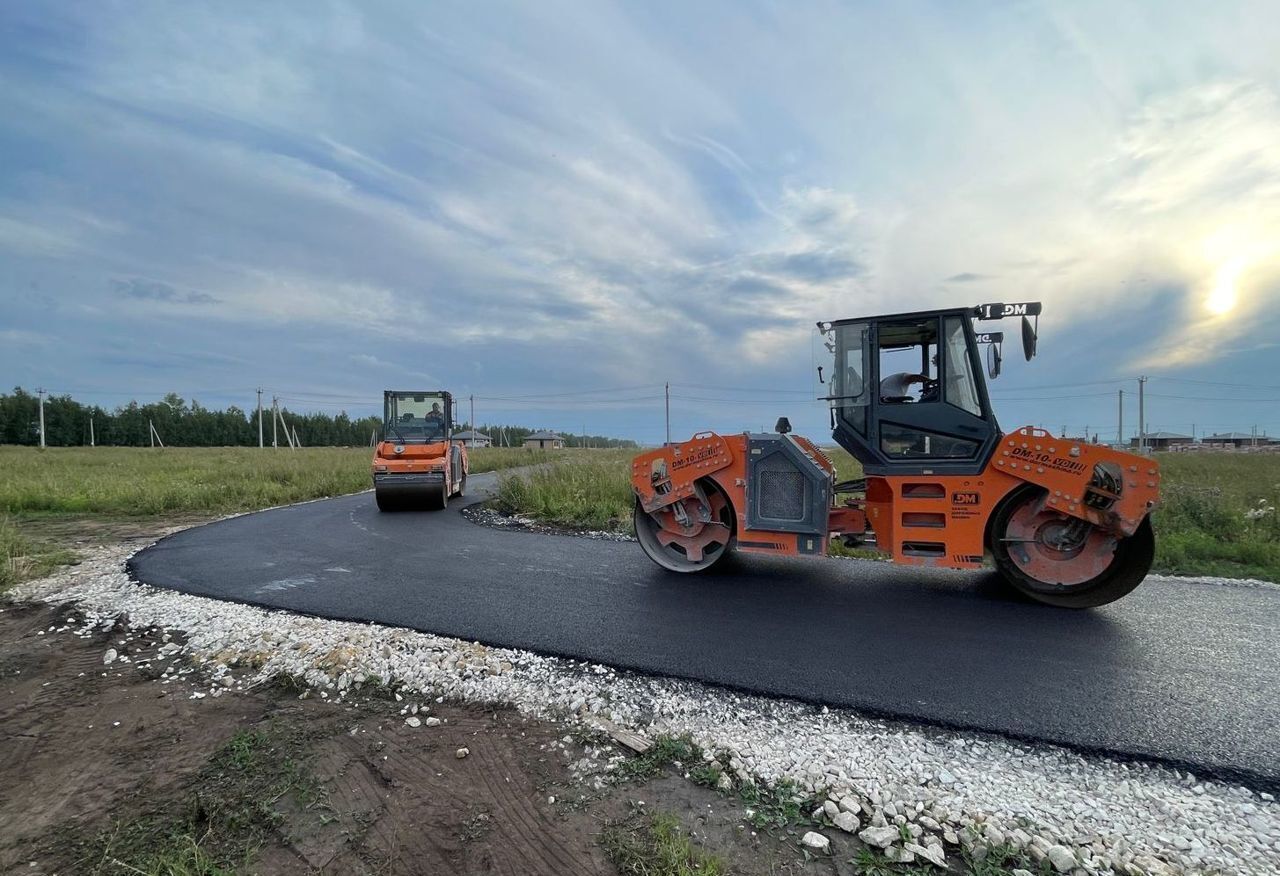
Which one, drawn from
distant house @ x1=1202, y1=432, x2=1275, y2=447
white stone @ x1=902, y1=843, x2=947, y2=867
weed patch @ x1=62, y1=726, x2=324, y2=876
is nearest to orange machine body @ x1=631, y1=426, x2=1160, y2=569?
white stone @ x1=902, y1=843, x2=947, y2=867

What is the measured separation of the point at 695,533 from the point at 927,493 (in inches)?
86.9

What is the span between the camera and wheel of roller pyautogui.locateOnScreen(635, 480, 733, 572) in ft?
20.2

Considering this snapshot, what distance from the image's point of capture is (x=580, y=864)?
2.15 m

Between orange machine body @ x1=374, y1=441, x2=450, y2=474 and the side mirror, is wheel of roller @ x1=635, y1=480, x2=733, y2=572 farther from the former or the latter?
orange machine body @ x1=374, y1=441, x2=450, y2=474

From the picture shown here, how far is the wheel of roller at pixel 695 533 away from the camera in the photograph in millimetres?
6172

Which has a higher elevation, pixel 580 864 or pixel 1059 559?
pixel 1059 559

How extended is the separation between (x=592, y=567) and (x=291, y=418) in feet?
309

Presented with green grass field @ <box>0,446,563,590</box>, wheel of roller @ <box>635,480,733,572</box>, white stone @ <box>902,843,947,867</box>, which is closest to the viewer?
white stone @ <box>902,843,947,867</box>

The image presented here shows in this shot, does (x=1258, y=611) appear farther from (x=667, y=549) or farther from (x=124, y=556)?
(x=124, y=556)

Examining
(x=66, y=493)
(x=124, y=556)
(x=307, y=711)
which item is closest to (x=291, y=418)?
(x=66, y=493)

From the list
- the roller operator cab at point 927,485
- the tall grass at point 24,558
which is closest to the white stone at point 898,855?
the roller operator cab at point 927,485

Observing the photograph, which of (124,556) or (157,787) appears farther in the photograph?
(124,556)

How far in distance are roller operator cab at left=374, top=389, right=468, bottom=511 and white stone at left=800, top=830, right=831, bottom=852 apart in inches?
415

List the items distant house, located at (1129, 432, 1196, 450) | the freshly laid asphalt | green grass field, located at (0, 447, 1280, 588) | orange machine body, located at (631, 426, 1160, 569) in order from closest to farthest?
the freshly laid asphalt, orange machine body, located at (631, 426, 1160, 569), green grass field, located at (0, 447, 1280, 588), distant house, located at (1129, 432, 1196, 450)
